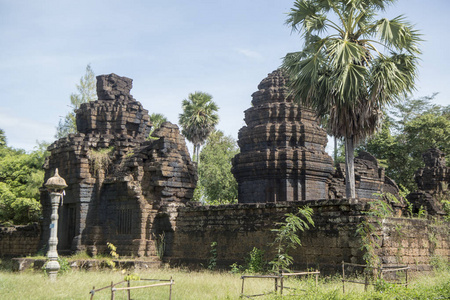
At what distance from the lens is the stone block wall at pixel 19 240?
23578 mm

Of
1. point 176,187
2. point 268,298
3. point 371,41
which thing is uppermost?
point 371,41

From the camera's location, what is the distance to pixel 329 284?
11734mm

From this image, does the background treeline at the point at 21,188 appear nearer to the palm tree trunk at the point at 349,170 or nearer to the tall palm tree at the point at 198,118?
the tall palm tree at the point at 198,118

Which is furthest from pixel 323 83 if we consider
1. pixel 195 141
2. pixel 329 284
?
pixel 195 141

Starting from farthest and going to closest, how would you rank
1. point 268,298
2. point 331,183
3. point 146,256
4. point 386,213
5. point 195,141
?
point 195,141
point 331,183
point 146,256
point 386,213
point 268,298

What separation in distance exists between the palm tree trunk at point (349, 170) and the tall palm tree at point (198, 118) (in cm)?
2432

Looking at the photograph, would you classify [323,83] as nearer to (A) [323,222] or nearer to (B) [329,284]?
(A) [323,222]

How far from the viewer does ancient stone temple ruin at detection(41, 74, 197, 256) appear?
→ 1811 centimetres

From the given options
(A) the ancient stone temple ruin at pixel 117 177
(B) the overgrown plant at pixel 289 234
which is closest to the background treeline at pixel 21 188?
(A) the ancient stone temple ruin at pixel 117 177

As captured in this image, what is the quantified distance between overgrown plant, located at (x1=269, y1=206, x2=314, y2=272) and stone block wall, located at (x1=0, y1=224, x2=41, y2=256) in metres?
13.4

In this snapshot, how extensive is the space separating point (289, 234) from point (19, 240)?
15649mm

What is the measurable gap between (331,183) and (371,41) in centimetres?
759

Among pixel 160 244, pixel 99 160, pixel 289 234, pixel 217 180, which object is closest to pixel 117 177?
pixel 99 160

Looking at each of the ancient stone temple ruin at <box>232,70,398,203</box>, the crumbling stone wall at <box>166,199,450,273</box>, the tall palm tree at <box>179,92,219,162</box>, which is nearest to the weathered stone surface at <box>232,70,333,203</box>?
the ancient stone temple ruin at <box>232,70,398,203</box>
